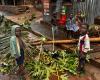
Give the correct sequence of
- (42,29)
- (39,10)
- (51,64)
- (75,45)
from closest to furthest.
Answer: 1. (51,64)
2. (75,45)
3. (42,29)
4. (39,10)

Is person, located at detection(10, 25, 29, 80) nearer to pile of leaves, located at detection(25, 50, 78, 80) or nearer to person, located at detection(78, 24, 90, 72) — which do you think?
pile of leaves, located at detection(25, 50, 78, 80)

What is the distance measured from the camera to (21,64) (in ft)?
27.6

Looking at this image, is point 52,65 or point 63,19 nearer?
point 52,65

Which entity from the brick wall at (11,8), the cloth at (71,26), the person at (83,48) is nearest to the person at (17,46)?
the person at (83,48)

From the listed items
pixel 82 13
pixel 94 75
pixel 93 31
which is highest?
pixel 82 13

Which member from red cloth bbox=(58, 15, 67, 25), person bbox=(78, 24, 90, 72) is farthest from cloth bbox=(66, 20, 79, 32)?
person bbox=(78, 24, 90, 72)

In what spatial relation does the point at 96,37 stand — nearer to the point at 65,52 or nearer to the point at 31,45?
the point at 65,52

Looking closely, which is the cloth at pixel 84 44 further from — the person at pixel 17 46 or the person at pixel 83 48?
the person at pixel 17 46

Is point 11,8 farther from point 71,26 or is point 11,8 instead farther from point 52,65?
point 52,65

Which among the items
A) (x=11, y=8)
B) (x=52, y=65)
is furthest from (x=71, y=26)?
(x=11, y=8)

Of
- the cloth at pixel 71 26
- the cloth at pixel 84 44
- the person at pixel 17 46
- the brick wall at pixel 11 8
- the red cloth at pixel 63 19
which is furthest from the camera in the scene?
the brick wall at pixel 11 8

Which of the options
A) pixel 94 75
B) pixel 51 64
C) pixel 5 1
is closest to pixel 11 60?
pixel 51 64

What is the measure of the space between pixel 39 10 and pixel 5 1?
6588 millimetres

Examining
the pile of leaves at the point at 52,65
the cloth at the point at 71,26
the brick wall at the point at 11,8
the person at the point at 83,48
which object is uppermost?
the brick wall at the point at 11,8
